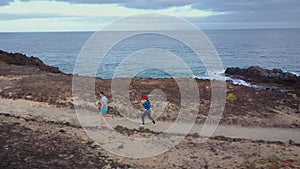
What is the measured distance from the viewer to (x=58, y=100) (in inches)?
795

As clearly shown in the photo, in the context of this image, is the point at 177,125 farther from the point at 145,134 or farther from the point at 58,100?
the point at 58,100

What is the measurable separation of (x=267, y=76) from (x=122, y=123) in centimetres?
2998

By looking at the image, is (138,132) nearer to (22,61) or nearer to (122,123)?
(122,123)

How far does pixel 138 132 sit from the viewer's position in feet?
52.0

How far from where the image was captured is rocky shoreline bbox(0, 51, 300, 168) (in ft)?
39.2

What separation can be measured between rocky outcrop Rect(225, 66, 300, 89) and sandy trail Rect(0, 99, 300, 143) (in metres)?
21.6

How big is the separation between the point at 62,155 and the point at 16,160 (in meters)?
1.55

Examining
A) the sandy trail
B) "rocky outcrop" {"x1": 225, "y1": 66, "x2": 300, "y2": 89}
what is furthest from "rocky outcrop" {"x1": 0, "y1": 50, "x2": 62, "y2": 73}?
"rocky outcrop" {"x1": 225, "y1": 66, "x2": 300, "y2": 89}

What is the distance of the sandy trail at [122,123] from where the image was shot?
16.6 metres

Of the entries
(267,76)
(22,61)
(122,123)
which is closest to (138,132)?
(122,123)

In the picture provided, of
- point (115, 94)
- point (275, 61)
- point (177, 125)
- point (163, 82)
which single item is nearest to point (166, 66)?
point (275, 61)

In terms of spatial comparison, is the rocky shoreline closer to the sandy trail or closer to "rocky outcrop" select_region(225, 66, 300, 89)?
the sandy trail

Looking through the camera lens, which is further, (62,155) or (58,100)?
(58,100)

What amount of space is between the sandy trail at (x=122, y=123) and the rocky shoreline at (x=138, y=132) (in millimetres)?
221
